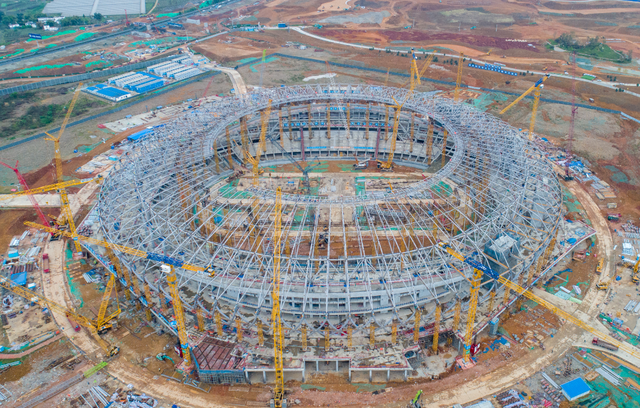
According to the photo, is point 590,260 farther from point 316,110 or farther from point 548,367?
point 316,110

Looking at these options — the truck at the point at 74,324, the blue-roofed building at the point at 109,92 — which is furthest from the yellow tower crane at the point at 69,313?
the blue-roofed building at the point at 109,92

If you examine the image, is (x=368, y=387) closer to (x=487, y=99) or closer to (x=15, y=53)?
(x=487, y=99)

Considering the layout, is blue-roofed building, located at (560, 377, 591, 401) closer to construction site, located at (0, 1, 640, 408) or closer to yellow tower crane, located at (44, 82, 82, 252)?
construction site, located at (0, 1, 640, 408)

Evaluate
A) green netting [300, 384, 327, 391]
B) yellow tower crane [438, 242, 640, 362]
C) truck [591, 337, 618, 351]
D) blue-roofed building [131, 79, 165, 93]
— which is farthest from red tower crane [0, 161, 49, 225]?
truck [591, 337, 618, 351]

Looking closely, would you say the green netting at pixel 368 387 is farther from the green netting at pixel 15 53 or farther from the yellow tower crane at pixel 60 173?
the green netting at pixel 15 53

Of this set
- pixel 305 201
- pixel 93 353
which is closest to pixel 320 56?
pixel 305 201

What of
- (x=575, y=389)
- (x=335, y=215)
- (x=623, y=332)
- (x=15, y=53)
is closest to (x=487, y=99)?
(x=335, y=215)
